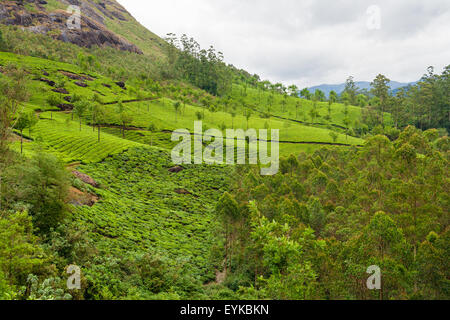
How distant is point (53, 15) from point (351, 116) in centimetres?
20964

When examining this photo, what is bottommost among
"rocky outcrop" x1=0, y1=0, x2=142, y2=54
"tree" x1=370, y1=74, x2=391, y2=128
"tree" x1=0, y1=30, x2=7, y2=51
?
"tree" x1=370, y1=74, x2=391, y2=128

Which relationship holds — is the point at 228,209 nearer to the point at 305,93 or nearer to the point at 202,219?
the point at 202,219

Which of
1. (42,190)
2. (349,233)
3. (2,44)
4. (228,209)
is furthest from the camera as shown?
(2,44)

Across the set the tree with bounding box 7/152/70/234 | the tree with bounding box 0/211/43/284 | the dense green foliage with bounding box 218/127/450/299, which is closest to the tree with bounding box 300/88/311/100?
the dense green foliage with bounding box 218/127/450/299

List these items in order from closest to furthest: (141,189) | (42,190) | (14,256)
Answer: (14,256), (42,190), (141,189)

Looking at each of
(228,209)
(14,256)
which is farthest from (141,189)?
(14,256)

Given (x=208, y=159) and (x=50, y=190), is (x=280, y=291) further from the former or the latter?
(x=208, y=159)

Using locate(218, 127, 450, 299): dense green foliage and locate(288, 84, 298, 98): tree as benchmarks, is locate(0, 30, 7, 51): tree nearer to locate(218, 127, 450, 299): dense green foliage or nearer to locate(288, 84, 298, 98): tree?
locate(218, 127, 450, 299): dense green foliage

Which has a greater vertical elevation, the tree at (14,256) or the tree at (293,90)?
the tree at (293,90)

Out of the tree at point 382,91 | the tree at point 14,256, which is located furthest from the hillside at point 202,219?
the tree at point 382,91

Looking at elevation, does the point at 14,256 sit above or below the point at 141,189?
below

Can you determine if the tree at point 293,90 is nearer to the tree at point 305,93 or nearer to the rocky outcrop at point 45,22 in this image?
the tree at point 305,93

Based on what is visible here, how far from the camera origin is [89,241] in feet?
84.4
